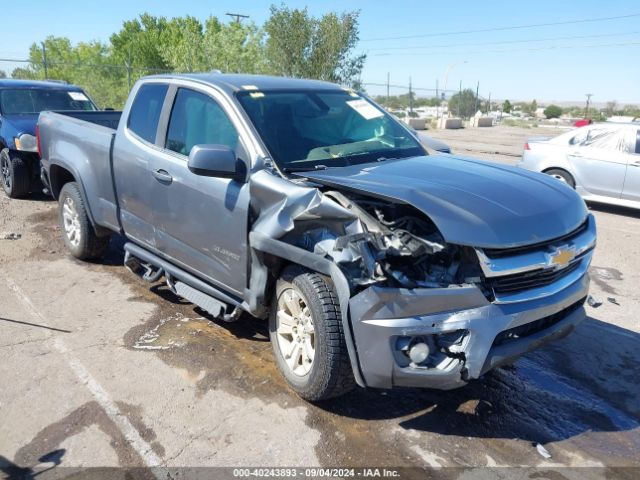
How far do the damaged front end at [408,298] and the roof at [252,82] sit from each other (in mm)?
1339

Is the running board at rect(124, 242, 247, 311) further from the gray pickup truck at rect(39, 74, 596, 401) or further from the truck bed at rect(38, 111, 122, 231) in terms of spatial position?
the truck bed at rect(38, 111, 122, 231)

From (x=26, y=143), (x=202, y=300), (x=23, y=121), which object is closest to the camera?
(x=202, y=300)

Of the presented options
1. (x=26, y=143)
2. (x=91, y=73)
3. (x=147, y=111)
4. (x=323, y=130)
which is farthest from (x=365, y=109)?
A: (x=91, y=73)

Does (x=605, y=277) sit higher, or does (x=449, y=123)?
(x=605, y=277)

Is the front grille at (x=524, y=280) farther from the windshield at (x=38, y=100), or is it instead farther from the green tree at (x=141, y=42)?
the green tree at (x=141, y=42)

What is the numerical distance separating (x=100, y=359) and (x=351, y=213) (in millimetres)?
2299

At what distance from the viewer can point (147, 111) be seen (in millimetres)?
4902

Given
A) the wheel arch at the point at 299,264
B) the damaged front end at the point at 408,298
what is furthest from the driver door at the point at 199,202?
the damaged front end at the point at 408,298

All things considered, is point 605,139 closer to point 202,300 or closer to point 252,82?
point 252,82

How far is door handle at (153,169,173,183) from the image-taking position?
435 centimetres

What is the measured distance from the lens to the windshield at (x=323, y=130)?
3.95m

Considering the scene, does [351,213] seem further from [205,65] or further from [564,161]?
[205,65]

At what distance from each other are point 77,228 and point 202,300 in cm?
262

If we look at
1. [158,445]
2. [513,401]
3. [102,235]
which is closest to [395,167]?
[513,401]
